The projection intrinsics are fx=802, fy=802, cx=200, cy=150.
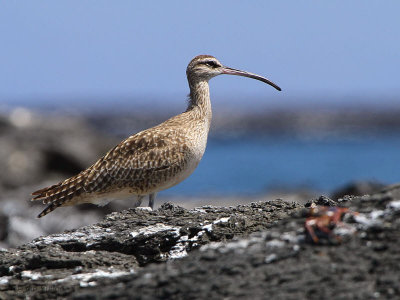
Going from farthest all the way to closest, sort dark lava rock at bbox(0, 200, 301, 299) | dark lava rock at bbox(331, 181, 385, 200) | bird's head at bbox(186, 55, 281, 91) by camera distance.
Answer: dark lava rock at bbox(331, 181, 385, 200) → bird's head at bbox(186, 55, 281, 91) → dark lava rock at bbox(0, 200, 301, 299)

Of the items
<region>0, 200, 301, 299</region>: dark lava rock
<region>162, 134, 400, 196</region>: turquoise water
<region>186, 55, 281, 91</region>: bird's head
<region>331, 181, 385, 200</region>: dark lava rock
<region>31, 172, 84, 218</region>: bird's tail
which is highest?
<region>162, 134, 400, 196</region>: turquoise water

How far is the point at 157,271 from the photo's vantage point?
4957 mm

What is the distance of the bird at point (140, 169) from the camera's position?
1049 cm

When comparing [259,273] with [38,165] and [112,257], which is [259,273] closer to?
[112,257]

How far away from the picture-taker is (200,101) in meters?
11.6

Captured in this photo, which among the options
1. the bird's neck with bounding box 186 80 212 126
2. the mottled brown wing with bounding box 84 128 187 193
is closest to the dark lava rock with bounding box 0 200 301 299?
the mottled brown wing with bounding box 84 128 187 193

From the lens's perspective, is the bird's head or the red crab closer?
the red crab

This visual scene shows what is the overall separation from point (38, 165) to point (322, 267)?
2174 centimetres

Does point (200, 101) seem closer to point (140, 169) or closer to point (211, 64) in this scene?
point (211, 64)

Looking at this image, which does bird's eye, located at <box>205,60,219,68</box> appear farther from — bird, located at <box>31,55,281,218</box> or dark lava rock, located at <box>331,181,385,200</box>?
dark lava rock, located at <box>331,181,385,200</box>

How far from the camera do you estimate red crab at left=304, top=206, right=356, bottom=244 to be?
485 cm

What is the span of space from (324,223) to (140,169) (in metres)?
5.99

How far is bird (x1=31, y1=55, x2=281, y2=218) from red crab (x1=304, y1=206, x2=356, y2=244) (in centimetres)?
550

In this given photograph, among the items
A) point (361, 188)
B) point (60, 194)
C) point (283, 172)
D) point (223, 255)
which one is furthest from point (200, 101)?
point (283, 172)
